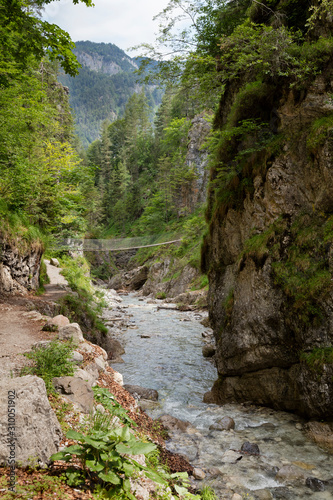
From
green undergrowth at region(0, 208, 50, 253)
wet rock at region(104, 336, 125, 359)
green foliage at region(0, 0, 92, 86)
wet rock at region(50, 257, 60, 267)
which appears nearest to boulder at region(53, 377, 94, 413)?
green foliage at region(0, 0, 92, 86)

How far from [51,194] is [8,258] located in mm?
4458

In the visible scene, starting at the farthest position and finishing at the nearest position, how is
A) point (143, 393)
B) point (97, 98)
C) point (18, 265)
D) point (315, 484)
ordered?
1. point (97, 98)
2. point (18, 265)
3. point (143, 393)
4. point (315, 484)

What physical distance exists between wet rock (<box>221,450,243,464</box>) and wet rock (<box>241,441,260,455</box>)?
0.14 metres

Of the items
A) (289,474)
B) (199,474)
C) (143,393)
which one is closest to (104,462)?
(199,474)

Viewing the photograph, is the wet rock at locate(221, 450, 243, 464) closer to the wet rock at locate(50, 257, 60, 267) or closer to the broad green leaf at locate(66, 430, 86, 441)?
the broad green leaf at locate(66, 430, 86, 441)

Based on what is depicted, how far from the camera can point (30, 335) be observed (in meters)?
5.02

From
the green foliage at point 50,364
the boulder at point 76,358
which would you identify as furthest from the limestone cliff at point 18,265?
the green foliage at point 50,364

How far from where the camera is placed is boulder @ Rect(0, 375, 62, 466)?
1.90 m

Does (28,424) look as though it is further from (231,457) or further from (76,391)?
(231,457)

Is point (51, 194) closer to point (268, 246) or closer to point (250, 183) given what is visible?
point (250, 183)

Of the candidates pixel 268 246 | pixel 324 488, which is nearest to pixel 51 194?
pixel 268 246

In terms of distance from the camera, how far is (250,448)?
4102 millimetres

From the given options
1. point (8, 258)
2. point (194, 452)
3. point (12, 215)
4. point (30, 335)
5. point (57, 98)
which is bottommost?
point (194, 452)

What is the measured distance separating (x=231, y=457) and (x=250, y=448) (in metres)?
0.33
